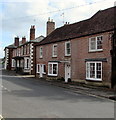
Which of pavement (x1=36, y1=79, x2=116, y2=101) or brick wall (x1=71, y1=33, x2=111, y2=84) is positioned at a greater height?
brick wall (x1=71, y1=33, x2=111, y2=84)

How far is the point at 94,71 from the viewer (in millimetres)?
21859

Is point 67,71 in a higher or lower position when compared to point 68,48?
lower

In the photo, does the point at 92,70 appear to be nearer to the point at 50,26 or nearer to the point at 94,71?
the point at 94,71

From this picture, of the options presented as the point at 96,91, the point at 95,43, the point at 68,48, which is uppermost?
the point at 95,43

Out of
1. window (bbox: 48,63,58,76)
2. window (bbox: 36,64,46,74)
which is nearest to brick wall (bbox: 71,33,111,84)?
A: window (bbox: 48,63,58,76)

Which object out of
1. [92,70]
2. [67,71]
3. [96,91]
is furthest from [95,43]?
[67,71]

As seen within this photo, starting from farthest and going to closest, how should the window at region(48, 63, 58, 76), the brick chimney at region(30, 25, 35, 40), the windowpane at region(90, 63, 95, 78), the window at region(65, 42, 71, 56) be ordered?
the brick chimney at region(30, 25, 35, 40), the window at region(48, 63, 58, 76), the window at region(65, 42, 71, 56), the windowpane at region(90, 63, 95, 78)

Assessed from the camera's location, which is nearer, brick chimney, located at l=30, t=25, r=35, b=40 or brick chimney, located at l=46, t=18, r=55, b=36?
brick chimney, located at l=46, t=18, r=55, b=36

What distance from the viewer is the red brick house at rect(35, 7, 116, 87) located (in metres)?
20.4

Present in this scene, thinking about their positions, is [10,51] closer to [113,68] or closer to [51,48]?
[51,48]

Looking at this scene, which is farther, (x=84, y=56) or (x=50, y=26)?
(x=50, y=26)

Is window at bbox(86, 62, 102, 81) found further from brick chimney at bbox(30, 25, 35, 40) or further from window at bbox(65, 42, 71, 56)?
brick chimney at bbox(30, 25, 35, 40)

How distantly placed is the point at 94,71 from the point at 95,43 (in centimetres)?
279

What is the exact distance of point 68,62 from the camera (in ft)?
87.5
